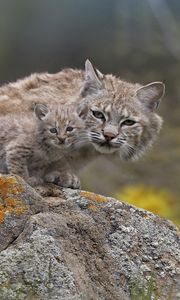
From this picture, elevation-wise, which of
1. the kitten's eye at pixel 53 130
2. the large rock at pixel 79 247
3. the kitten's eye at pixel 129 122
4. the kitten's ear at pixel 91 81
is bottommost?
the large rock at pixel 79 247

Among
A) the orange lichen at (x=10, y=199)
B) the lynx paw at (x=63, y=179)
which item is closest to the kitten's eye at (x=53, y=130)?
the lynx paw at (x=63, y=179)

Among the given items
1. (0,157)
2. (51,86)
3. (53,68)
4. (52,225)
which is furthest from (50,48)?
(52,225)

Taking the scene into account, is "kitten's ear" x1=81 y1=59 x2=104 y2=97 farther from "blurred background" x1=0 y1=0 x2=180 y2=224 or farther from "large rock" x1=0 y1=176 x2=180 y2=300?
"blurred background" x1=0 y1=0 x2=180 y2=224

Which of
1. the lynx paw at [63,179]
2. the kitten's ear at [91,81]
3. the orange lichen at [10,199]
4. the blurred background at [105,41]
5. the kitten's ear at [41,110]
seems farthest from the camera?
the blurred background at [105,41]

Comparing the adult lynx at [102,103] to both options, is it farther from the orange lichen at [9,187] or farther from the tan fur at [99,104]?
the orange lichen at [9,187]

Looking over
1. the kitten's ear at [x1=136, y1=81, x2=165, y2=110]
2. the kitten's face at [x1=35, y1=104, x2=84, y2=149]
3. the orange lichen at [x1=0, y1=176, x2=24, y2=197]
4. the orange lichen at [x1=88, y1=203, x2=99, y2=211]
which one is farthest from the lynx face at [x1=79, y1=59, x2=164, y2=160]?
the orange lichen at [x1=0, y1=176, x2=24, y2=197]

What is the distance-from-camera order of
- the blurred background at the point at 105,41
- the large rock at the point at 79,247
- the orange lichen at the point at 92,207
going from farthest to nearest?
the blurred background at the point at 105,41 → the orange lichen at the point at 92,207 → the large rock at the point at 79,247

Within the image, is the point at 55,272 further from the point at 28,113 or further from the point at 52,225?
the point at 28,113

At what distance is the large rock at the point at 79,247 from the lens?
8.45 m

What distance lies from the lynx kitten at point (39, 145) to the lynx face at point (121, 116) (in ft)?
0.82

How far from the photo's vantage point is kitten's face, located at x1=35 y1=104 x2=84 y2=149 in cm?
1061

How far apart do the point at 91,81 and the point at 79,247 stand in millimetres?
2916

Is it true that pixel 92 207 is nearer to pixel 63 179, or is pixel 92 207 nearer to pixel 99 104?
pixel 63 179

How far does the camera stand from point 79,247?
355 inches
